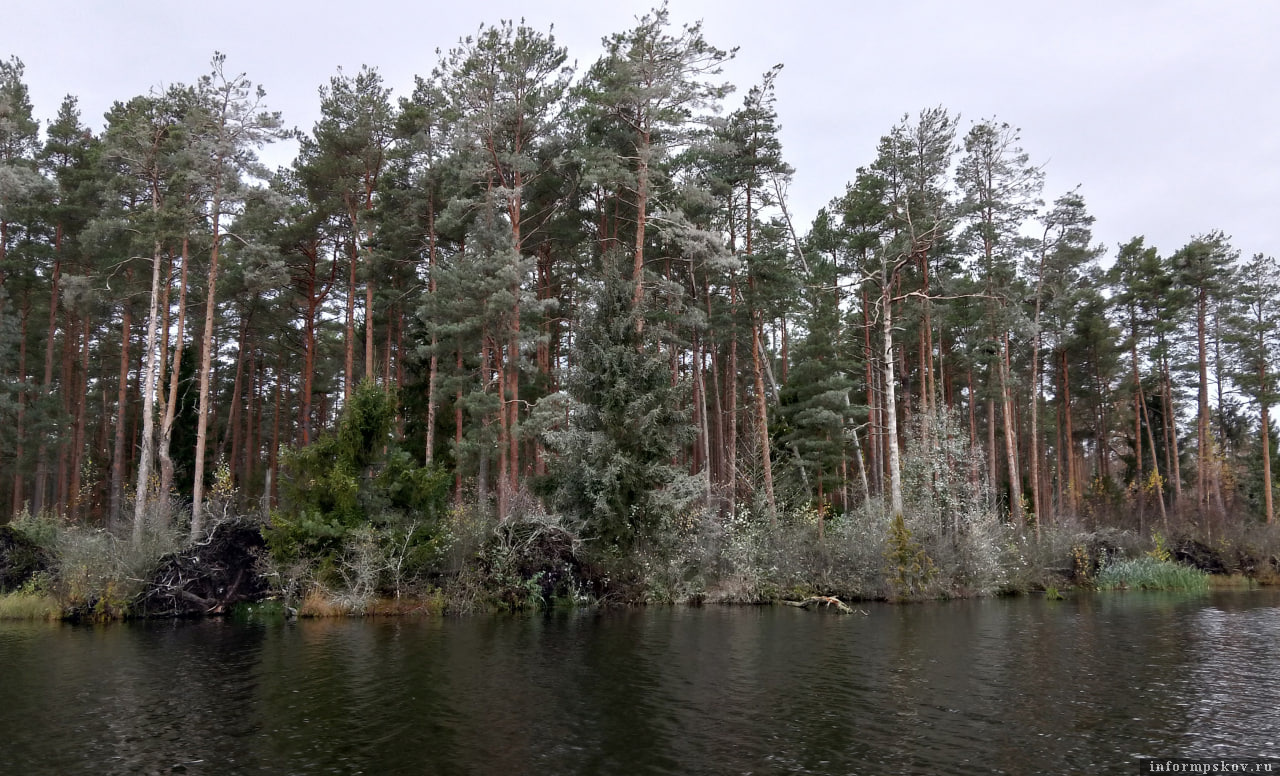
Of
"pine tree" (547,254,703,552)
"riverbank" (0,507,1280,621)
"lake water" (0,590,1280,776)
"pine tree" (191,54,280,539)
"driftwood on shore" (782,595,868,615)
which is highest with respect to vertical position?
"pine tree" (191,54,280,539)

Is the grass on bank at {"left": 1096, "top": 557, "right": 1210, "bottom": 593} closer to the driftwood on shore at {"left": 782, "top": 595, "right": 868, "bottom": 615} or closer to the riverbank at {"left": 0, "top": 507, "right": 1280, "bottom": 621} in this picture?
the riverbank at {"left": 0, "top": 507, "right": 1280, "bottom": 621}

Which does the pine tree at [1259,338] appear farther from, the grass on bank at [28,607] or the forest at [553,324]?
the grass on bank at [28,607]

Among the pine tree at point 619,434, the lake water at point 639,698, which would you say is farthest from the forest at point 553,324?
the lake water at point 639,698

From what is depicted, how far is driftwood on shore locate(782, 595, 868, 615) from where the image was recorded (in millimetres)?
25019

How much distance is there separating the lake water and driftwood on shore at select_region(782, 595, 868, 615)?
11.3 feet

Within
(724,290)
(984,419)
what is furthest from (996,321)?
(984,419)

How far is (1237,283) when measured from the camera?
144ft

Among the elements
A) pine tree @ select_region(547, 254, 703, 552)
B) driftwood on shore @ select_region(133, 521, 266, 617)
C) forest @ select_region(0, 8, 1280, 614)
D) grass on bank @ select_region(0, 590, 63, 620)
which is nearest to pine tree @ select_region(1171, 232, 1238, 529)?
forest @ select_region(0, 8, 1280, 614)

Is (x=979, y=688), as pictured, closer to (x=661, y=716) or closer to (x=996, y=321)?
(x=661, y=716)

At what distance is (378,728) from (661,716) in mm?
3793

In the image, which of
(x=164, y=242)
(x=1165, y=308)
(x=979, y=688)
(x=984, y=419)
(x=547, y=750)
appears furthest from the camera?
(x=984, y=419)

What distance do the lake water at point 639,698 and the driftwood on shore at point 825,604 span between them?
345cm

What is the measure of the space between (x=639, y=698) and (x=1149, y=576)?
3206 cm

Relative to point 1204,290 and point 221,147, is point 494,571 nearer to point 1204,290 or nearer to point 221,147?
point 221,147
